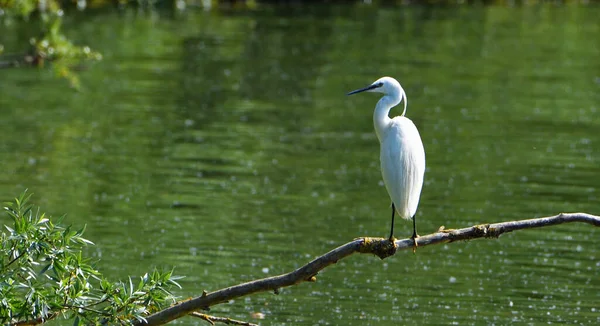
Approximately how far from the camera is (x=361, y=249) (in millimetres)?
7836

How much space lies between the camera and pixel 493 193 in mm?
17062

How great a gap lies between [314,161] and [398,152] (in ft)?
33.6

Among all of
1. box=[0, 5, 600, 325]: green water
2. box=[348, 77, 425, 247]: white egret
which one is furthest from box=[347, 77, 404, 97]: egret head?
box=[0, 5, 600, 325]: green water

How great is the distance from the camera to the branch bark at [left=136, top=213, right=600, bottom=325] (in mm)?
7758

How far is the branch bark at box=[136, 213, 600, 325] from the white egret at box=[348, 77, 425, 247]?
83 cm

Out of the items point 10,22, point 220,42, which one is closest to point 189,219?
point 220,42

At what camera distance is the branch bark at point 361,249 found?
776 cm

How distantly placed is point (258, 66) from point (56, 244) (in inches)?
854

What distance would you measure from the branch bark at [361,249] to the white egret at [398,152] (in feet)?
2.73

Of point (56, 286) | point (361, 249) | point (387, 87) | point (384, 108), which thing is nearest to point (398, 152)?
point (384, 108)

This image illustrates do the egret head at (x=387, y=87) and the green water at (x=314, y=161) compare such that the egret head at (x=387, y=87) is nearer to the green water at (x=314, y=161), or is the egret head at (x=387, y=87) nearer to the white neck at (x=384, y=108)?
the white neck at (x=384, y=108)

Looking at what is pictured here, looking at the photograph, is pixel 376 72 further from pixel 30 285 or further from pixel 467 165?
pixel 30 285

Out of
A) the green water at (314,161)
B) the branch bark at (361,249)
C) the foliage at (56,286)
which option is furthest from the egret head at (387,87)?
the green water at (314,161)

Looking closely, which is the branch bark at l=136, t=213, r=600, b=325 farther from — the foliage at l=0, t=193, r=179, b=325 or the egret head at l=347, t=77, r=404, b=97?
the egret head at l=347, t=77, r=404, b=97
